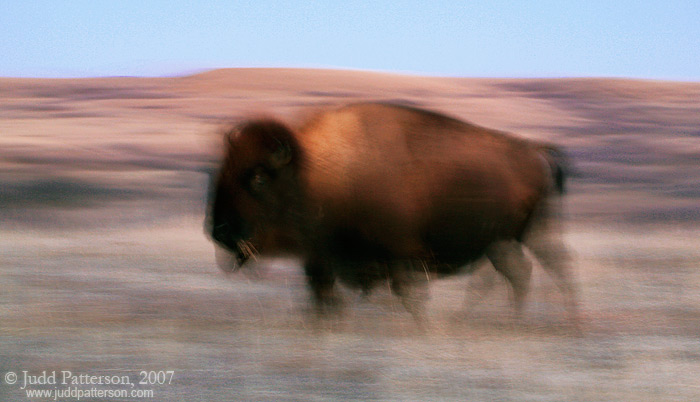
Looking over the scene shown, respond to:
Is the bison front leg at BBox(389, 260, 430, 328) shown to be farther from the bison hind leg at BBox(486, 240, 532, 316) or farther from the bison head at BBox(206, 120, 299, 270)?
the bison head at BBox(206, 120, 299, 270)

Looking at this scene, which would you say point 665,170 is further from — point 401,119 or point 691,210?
point 401,119

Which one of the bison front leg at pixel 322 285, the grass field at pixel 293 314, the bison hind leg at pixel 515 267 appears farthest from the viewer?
the bison hind leg at pixel 515 267

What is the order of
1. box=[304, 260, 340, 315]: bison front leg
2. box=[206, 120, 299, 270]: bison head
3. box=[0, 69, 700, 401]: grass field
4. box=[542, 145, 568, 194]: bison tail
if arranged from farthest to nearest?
box=[542, 145, 568, 194]: bison tail
box=[304, 260, 340, 315]: bison front leg
box=[206, 120, 299, 270]: bison head
box=[0, 69, 700, 401]: grass field

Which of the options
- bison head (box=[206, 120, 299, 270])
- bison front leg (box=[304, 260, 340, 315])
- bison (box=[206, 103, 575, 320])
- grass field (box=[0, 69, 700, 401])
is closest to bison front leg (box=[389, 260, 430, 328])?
bison (box=[206, 103, 575, 320])

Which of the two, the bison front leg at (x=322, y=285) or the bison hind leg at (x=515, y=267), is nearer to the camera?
the bison front leg at (x=322, y=285)

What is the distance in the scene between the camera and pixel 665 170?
19703 mm

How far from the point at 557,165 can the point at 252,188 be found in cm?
200

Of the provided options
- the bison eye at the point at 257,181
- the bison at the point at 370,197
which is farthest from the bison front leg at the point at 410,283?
the bison eye at the point at 257,181

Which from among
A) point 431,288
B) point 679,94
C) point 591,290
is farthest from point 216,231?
point 679,94

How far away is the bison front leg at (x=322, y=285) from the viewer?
16.8 feet

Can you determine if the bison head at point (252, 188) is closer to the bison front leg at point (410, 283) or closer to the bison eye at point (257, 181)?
the bison eye at point (257, 181)

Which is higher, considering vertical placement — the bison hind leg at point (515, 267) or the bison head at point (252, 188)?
the bison head at point (252, 188)

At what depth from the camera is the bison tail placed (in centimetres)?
577

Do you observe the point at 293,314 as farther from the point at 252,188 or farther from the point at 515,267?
the point at 515,267
